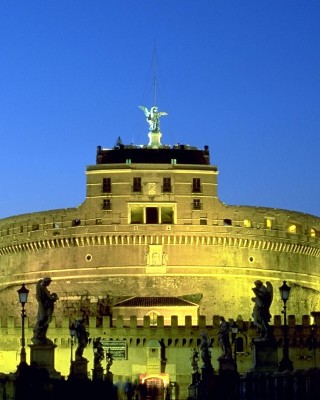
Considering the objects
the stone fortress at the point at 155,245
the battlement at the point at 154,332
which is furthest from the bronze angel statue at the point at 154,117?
the battlement at the point at 154,332

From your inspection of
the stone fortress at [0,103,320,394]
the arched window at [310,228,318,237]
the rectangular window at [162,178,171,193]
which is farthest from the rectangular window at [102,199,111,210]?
the arched window at [310,228,318,237]

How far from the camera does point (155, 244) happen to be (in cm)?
9119

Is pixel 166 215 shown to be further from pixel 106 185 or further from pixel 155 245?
pixel 106 185

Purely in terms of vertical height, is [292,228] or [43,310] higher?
[292,228]

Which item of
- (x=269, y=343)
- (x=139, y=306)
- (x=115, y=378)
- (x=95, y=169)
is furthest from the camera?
(x=95, y=169)

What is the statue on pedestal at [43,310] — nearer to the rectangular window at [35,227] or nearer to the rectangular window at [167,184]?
the rectangular window at [167,184]

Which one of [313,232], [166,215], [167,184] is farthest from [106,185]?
[313,232]

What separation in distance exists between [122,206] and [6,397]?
56502 mm

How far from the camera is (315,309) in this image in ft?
319

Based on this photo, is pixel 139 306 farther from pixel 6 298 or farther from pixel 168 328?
pixel 6 298

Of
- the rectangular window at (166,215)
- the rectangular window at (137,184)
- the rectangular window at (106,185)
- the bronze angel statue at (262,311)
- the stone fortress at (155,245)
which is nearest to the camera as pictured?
the bronze angel statue at (262,311)

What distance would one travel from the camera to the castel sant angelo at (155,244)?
91375 mm

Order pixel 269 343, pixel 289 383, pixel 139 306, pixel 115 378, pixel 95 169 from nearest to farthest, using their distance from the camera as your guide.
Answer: pixel 289 383, pixel 269 343, pixel 115 378, pixel 139 306, pixel 95 169

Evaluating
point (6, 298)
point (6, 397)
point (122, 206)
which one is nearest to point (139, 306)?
point (122, 206)
